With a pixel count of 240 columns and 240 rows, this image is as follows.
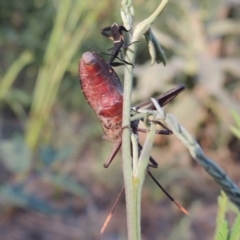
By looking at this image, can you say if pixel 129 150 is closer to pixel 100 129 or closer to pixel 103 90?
pixel 103 90

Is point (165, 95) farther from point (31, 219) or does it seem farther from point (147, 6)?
point (147, 6)

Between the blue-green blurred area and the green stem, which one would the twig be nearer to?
the green stem

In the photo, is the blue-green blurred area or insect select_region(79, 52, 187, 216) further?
the blue-green blurred area

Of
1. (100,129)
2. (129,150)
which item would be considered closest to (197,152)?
(129,150)

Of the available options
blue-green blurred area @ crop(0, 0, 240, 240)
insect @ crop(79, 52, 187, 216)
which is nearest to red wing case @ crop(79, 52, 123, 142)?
insect @ crop(79, 52, 187, 216)

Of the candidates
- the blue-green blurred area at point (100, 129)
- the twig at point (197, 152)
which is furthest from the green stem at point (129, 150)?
the blue-green blurred area at point (100, 129)

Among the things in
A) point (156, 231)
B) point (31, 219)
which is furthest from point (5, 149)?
point (156, 231)

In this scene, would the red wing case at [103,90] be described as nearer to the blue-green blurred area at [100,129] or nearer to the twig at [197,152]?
the twig at [197,152]
